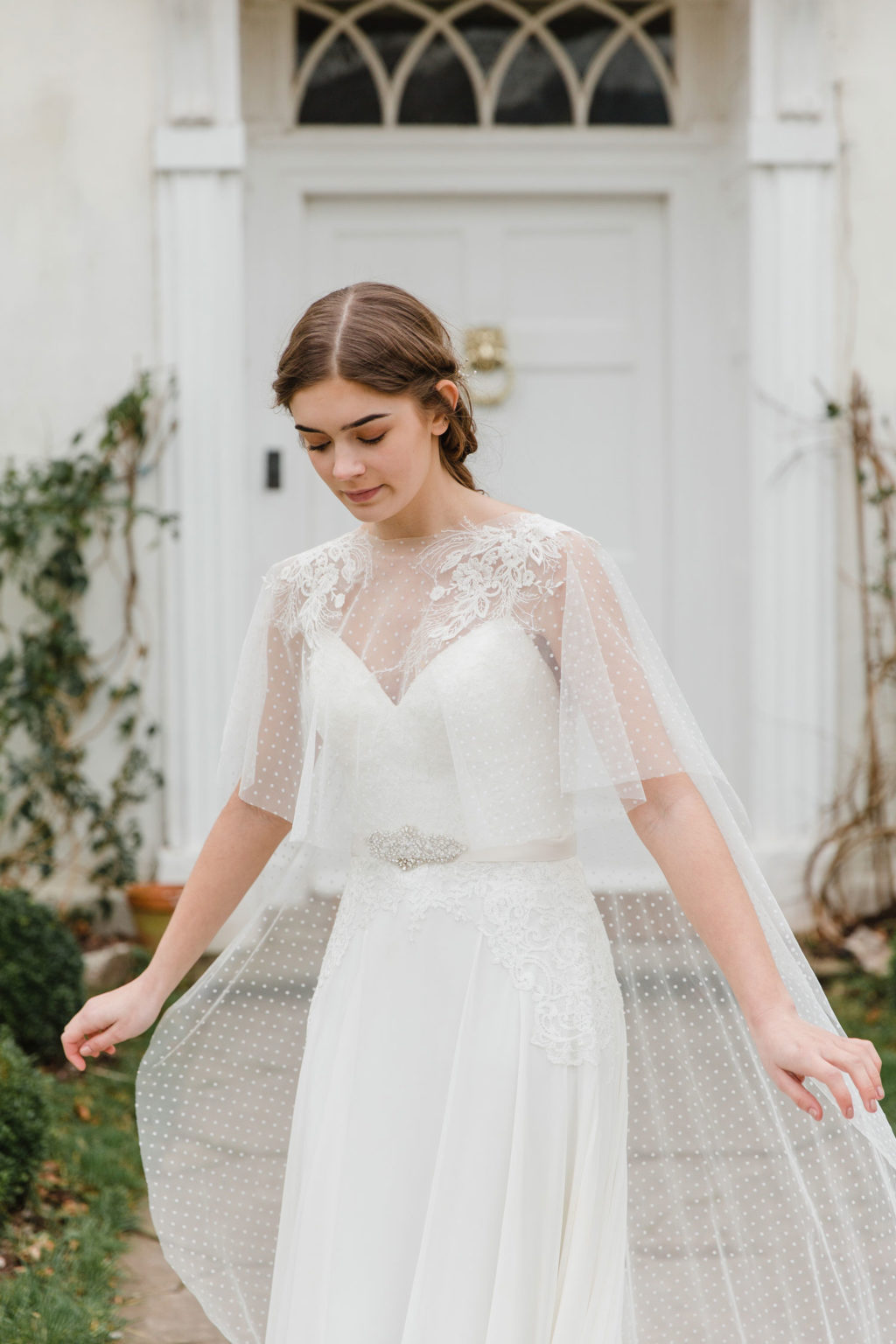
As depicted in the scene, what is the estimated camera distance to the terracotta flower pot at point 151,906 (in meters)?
5.00

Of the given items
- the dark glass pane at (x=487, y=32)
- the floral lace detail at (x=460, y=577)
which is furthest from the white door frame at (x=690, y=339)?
the floral lace detail at (x=460, y=577)

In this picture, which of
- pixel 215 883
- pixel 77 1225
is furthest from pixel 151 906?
pixel 215 883

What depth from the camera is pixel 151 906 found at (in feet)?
16.5

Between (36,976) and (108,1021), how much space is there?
226 centimetres

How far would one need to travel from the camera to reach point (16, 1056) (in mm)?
3234

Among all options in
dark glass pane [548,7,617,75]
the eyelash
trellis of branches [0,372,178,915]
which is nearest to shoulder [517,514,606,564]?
the eyelash

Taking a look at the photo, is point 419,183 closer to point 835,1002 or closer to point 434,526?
point 835,1002

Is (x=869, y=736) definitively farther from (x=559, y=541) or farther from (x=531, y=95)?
(x=559, y=541)

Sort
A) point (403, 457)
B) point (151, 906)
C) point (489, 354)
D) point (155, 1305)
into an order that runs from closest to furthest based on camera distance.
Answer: point (403, 457) → point (155, 1305) → point (151, 906) → point (489, 354)

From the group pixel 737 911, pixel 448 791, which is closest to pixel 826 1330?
pixel 737 911

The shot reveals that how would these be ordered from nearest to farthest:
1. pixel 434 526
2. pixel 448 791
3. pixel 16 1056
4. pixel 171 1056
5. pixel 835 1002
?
1. pixel 448 791
2. pixel 434 526
3. pixel 171 1056
4. pixel 16 1056
5. pixel 835 1002

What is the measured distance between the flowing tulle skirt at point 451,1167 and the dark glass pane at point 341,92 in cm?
420

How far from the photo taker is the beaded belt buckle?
1.85 m

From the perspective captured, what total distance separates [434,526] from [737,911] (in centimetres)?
65
